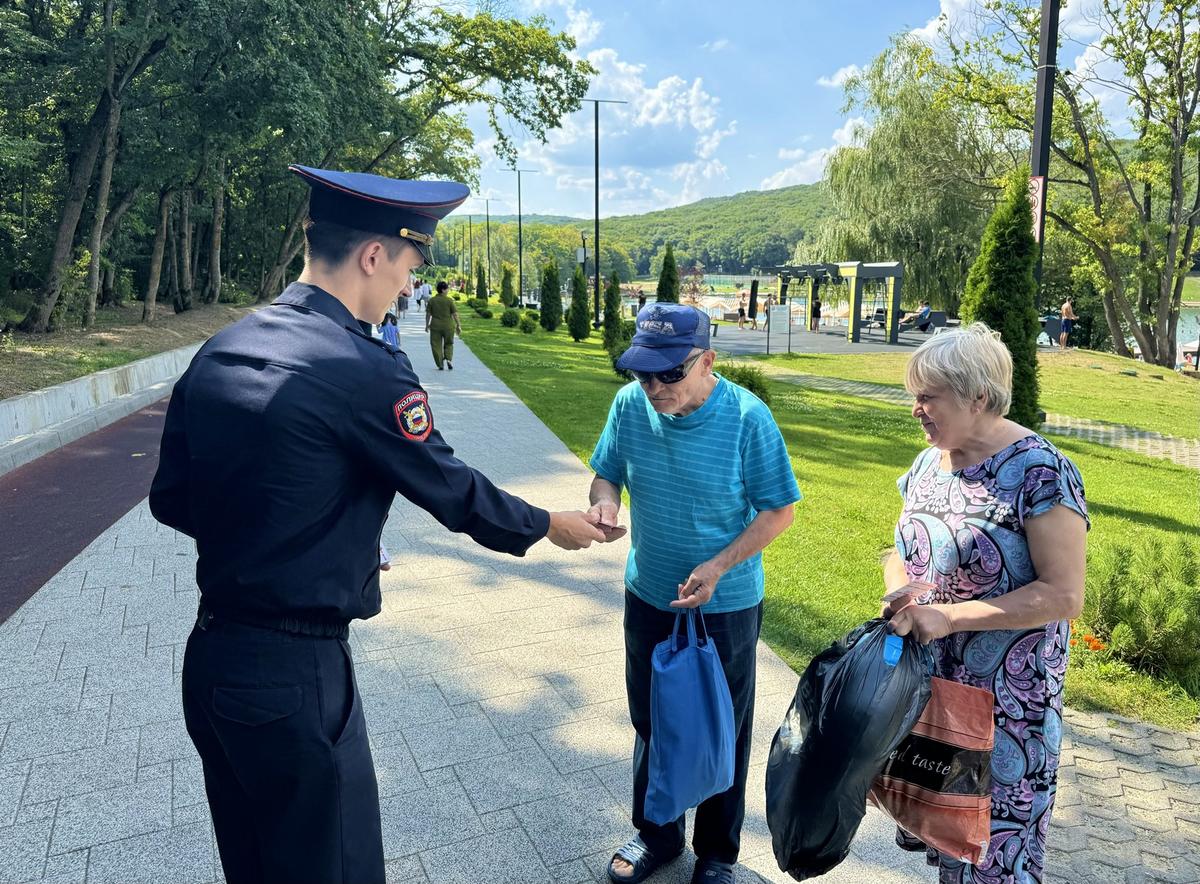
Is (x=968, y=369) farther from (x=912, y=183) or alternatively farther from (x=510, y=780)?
(x=912, y=183)

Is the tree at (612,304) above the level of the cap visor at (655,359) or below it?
above

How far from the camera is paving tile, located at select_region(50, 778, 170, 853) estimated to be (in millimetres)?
3113

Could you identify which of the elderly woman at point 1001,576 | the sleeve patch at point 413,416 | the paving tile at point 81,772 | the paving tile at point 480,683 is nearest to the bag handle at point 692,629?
→ the elderly woman at point 1001,576

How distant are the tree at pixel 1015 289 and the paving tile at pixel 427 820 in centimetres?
890

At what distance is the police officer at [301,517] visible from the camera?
1.72 metres

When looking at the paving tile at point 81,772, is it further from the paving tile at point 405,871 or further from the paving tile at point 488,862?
the paving tile at point 488,862

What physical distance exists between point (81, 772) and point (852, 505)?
6549 mm

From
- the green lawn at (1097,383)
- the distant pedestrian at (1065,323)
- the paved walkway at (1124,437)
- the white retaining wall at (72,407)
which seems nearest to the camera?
the white retaining wall at (72,407)

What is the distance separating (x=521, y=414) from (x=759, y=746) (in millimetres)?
10064

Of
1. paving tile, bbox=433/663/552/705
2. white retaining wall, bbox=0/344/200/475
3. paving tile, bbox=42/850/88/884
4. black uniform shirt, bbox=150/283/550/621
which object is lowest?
paving tile, bbox=42/850/88/884

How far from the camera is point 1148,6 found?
64.3ft

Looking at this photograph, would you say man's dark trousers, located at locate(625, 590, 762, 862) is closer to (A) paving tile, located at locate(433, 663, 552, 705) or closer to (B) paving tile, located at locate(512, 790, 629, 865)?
(B) paving tile, located at locate(512, 790, 629, 865)

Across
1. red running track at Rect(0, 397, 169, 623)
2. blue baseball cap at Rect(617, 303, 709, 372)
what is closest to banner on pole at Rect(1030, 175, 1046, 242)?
blue baseball cap at Rect(617, 303, 709, 372)

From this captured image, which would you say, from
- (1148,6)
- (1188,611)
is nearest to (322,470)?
(1188,611)
